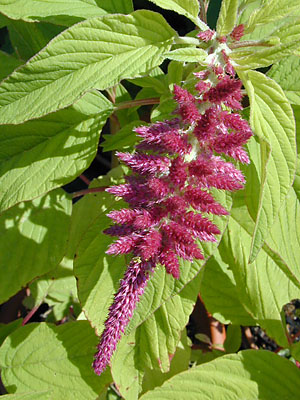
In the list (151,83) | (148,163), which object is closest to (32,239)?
(151,83)

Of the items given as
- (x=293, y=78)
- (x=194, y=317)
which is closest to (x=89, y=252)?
(x=293, y=78)

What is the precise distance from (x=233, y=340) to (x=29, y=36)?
1.29m

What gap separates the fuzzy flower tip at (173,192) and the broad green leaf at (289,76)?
38cm

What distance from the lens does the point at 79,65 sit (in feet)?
2.83

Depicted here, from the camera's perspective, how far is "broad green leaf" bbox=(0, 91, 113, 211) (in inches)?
44.1

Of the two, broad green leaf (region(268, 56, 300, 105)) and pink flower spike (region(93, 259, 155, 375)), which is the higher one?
broad green leaf (region(268, 56, 300, 105))

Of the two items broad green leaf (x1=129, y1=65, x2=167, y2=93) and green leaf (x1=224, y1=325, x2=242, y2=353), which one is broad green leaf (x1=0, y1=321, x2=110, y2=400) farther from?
broad green leaf (x1=129, y1=65, x2=167, y2=93)

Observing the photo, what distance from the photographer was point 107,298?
1153mm

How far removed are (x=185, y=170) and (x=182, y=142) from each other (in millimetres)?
51

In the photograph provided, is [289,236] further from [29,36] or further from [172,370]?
[29,36]

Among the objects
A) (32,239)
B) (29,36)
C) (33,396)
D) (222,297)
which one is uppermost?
(29,36)

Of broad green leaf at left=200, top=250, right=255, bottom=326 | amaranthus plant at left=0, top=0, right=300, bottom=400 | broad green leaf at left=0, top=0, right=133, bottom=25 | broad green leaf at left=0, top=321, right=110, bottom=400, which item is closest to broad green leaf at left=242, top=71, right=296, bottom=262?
amaranthus plant at left=0, top=0, right=300, bottom=400

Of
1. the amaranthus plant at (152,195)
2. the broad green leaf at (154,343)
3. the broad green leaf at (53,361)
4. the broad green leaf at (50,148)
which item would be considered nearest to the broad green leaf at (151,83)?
the amaranthus plant at (152,195)

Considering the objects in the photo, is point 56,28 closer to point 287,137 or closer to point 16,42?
point 16,42
